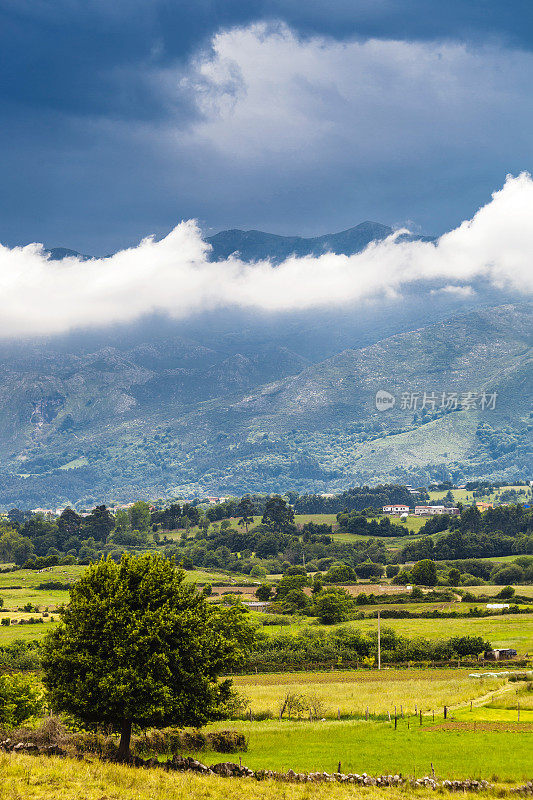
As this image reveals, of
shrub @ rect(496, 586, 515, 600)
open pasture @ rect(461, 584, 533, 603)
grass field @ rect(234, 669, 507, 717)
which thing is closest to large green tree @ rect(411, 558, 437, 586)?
open pasture @ rect(461, 584, 533, 603)

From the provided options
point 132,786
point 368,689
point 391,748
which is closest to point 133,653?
point 132,786

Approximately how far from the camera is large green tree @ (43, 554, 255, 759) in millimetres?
40500

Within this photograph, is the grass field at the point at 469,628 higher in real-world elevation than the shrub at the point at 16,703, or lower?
lower

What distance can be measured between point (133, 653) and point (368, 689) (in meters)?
42.5

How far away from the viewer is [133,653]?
1601 inches

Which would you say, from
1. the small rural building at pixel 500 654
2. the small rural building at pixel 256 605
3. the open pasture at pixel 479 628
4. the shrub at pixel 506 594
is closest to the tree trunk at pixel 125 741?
the small rural building at pixel 500 654

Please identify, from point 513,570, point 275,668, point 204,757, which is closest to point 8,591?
point 275,668

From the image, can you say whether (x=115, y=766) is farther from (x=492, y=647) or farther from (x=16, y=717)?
(x=492, y=647)

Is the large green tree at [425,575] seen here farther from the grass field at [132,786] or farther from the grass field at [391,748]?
the grass field at [132,786]

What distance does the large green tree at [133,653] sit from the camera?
1594 inches

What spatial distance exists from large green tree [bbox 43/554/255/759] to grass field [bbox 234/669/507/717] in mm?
24471

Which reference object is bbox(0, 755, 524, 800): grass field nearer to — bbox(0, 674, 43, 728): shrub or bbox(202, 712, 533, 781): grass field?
bbox(202, 712, 533, 781): grass field

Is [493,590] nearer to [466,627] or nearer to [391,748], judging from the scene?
[466,627]

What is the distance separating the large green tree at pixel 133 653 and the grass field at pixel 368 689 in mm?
24471
